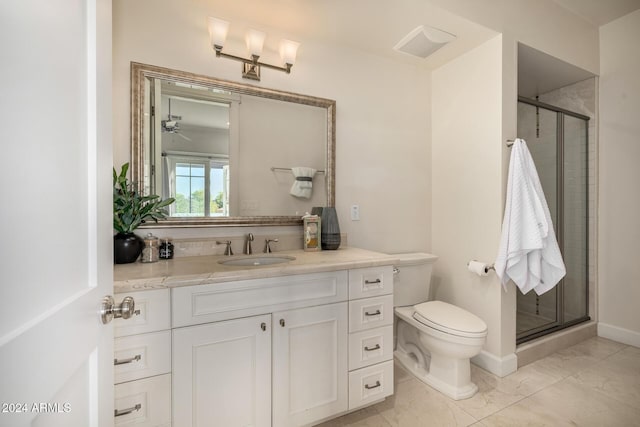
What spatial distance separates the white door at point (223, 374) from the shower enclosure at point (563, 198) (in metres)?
2.32

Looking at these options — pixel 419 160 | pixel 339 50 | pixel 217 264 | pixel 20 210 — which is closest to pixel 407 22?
pixel 339 50

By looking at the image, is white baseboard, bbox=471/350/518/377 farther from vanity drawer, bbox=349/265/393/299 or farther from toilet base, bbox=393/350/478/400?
vanity drawer, bbox=349/265/393/299

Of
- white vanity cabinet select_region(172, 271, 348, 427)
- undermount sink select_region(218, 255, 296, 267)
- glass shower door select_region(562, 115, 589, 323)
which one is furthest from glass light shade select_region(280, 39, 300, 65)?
glass shower door select_region(562, 115, 589, 323)

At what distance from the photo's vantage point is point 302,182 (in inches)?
78.7

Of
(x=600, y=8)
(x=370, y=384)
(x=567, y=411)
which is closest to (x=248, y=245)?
(x=370, y=384)

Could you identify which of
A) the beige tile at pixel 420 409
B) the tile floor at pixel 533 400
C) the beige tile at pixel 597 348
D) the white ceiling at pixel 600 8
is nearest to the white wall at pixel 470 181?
the tile floor at pixel 533 400

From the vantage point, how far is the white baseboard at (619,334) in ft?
7.61

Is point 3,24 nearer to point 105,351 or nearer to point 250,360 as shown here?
point 105,351

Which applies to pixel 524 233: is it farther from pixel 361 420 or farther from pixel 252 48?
pixel 252 48

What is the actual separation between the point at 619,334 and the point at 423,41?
292 centimetres

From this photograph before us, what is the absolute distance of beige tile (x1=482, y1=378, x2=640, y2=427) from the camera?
59.7 inches

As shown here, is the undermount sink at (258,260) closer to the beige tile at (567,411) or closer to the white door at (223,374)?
the white door at (223,374)

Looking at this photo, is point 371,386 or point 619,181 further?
point 619,181

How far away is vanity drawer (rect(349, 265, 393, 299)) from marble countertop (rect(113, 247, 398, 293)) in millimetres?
39
